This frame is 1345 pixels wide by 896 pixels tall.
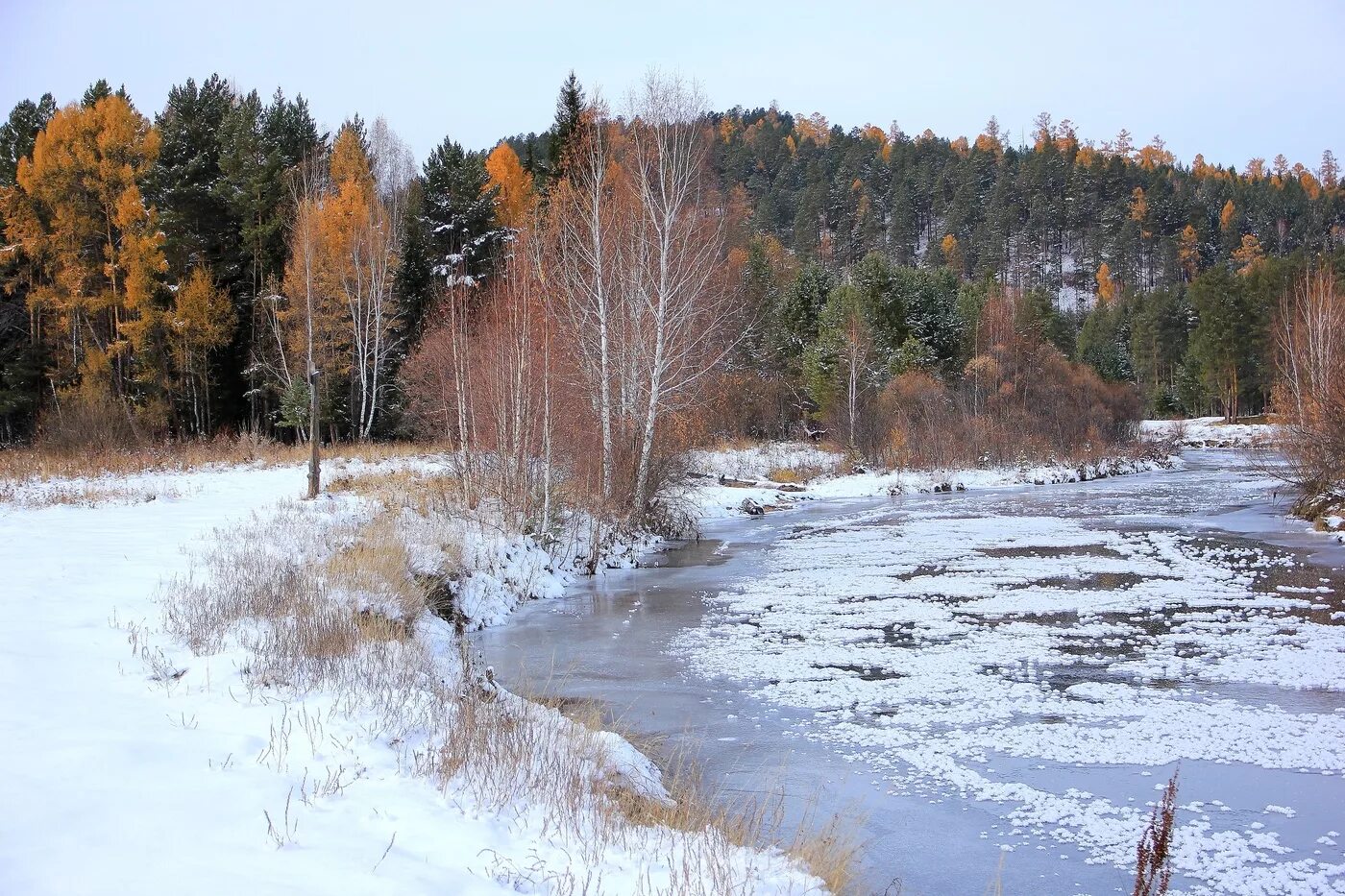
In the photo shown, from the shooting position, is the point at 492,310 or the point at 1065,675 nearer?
the point at 1065,675

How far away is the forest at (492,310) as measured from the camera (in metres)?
21.6

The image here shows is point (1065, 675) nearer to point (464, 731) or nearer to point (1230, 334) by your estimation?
point (464, 731)

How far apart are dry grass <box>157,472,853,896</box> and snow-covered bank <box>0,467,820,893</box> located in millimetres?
26

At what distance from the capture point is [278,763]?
5418 mm

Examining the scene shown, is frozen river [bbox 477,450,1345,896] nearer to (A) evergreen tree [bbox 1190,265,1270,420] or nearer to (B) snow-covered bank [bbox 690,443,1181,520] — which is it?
(B) snow-covered bank [bbox 690,443,1181,520]

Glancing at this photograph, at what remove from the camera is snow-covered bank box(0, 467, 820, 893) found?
14.0 feet

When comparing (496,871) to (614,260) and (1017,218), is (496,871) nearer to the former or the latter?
(614,260)

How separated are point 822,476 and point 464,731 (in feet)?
100

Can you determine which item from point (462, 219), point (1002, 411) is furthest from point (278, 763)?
point (1002, 411)

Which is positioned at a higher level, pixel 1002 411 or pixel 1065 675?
pixel 1002 411

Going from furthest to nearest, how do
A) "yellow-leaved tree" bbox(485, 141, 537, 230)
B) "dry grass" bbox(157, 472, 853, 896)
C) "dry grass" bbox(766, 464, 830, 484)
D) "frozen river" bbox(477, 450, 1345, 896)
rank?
"yellow-leaved tree" bbox(485, 141, 537, 230) → "dry grass" bbox(766, 464, 830, 484) → "frozen river" bbox(477, 450, 1345, 896) → "dry grass" bbox(157, 472, 853, 896)

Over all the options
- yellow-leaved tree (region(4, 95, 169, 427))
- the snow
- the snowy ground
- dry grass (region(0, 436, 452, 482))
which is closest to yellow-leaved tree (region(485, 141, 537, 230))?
yellow-leaved tree (region(4, 95, 169, 427))

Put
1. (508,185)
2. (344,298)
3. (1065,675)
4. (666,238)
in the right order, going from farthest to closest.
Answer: (508,185) < (344,298) < (666,238) < (1065,675)

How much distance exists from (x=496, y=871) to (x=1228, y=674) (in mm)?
8371
